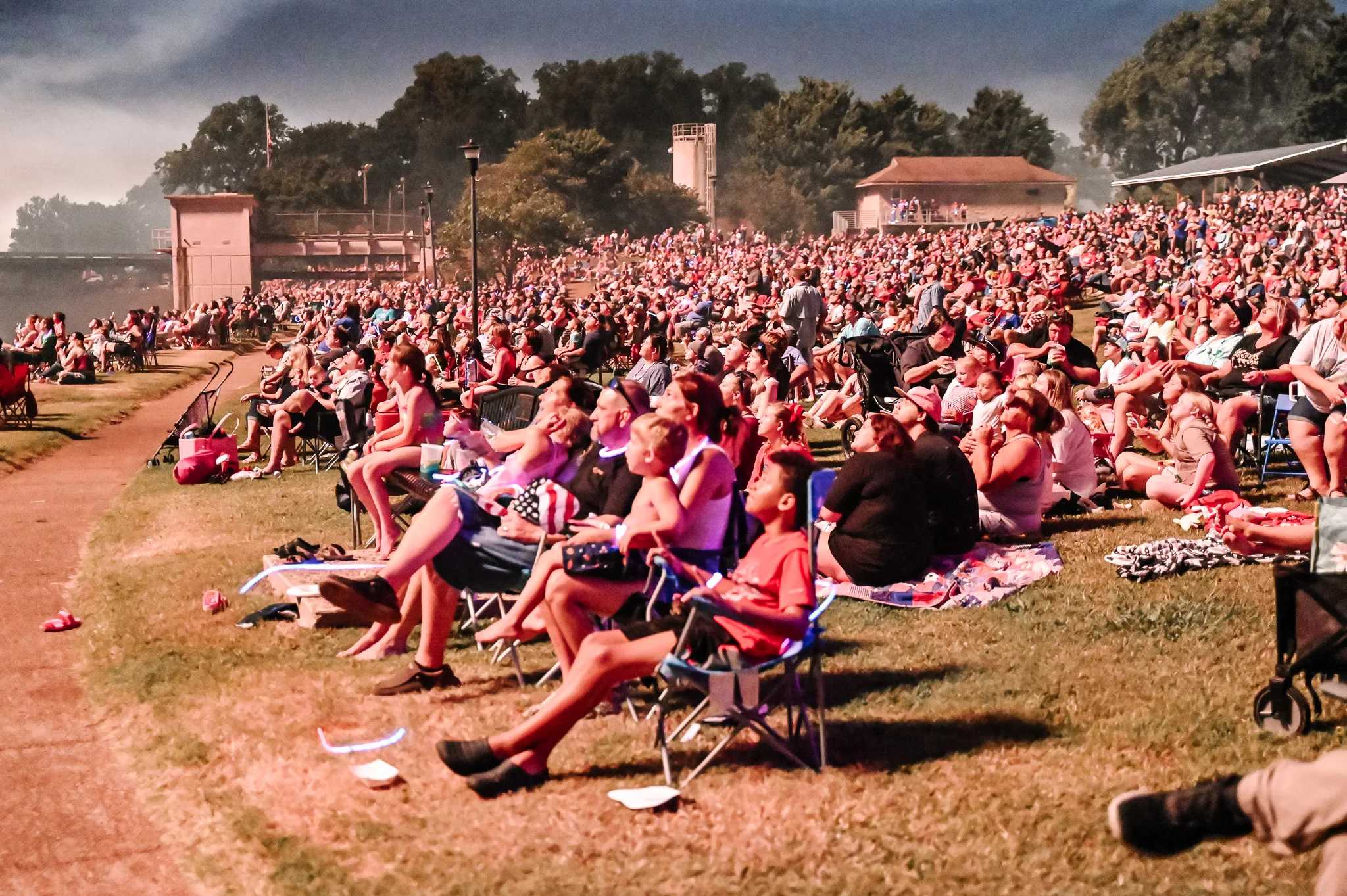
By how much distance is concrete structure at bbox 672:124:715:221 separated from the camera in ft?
311

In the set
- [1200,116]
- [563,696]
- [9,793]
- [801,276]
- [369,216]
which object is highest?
[1200,116]

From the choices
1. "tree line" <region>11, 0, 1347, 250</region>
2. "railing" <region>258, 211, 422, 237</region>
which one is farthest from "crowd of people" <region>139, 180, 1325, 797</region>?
"railing" <region>258, 211, 422, 237</region>

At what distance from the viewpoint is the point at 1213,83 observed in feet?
303

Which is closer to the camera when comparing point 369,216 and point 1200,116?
point 369,216

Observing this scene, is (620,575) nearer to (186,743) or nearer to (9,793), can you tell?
(186,743)

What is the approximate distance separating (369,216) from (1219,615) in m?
87.2

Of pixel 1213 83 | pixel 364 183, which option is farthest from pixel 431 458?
pixel 1213 83

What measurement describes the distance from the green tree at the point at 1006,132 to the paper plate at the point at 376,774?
95248mm

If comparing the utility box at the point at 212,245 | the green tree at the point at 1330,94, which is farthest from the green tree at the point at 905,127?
the utility box at the point at 212,245

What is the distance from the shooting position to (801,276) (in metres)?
17.4

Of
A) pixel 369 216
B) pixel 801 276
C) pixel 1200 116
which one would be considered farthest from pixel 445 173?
pixel 801 276

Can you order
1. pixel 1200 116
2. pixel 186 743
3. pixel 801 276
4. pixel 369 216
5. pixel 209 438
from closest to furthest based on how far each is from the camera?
pixel 186 743
pixel 209 438
pixel 801 276
pixel 369 216
pixel 1200 116

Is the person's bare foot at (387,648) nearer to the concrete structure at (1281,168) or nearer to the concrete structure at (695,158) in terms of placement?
the concrete structure at (1281,168)

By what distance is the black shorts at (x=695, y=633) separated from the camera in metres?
4.64
